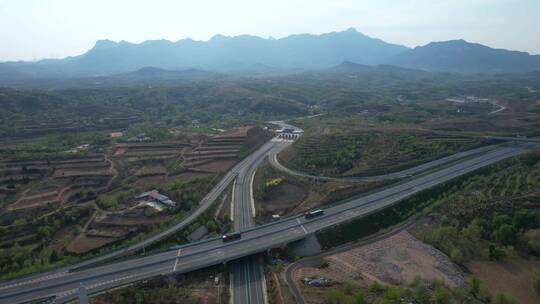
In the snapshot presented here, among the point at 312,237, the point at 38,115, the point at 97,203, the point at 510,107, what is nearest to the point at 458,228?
the point at 312,237

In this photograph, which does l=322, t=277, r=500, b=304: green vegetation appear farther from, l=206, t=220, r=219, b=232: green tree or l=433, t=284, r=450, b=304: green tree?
l=206, t=220, r=219, b=232: green tree

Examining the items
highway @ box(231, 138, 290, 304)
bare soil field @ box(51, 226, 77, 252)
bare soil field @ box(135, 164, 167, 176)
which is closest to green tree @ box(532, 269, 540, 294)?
highway @ box(231, 138, 290, 304)

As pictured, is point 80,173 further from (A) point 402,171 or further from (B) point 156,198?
(A) point 402,171

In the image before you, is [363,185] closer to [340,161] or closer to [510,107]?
[340,161]

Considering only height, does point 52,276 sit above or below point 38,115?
below

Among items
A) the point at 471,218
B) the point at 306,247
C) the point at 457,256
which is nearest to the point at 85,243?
the point at 306,247

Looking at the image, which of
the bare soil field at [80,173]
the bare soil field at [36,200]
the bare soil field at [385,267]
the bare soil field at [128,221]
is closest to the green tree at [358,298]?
the bare soil field at [385,267]
